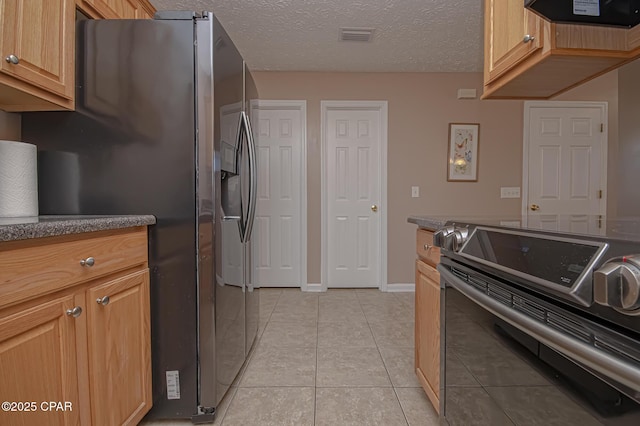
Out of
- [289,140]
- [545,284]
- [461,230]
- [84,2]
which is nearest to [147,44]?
[84,2]

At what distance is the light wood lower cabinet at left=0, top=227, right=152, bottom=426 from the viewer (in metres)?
0.79

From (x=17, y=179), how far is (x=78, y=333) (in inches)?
25.9

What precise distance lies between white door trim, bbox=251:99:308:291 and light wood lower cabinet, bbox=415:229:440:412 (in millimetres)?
2167

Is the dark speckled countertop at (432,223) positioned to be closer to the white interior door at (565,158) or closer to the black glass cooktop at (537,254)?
the black glass cooktop at (537,254)

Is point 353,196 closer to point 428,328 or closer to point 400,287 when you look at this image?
point 400,287

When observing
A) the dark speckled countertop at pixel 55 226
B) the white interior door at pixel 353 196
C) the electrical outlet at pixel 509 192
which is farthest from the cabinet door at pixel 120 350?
the electrical outlet at pixel 509 192

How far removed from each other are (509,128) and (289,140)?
2.50m

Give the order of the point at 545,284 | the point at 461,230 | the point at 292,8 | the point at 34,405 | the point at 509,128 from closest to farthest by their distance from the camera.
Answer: the point at 545,284
the point at 34,405
the point at 461,230
the point at 292,8
the point at 509,128

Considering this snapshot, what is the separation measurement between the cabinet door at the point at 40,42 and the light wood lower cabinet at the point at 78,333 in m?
0.65

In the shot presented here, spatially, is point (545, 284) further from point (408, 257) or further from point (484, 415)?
point (408, 257)

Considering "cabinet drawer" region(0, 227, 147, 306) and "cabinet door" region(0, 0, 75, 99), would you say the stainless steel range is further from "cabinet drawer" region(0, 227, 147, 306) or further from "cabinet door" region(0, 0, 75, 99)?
"cabinet door" region(0, 0, 75, 99)

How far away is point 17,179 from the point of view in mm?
1188

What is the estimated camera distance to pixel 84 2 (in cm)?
A: 137

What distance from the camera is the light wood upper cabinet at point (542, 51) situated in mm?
1156
